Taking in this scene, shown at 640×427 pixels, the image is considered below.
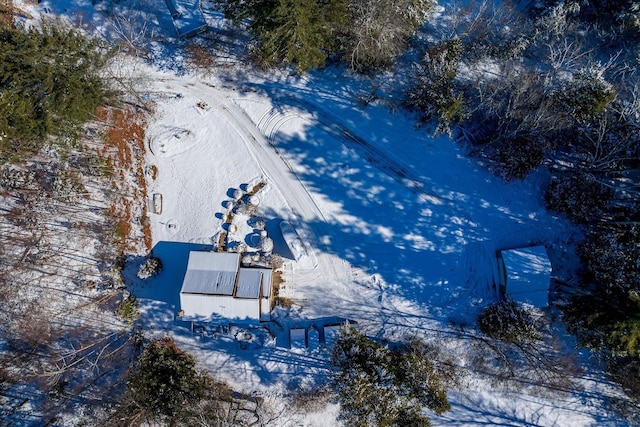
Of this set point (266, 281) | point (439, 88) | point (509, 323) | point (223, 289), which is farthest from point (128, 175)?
point (509, 323)

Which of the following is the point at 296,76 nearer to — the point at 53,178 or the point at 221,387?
the point at 53,178

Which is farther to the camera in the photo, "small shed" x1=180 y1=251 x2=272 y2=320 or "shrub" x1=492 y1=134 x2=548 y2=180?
"shrub" x1=492 y1=134 x2=548 y2=180

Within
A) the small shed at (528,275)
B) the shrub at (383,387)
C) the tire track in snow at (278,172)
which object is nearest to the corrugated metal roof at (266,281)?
the tire track in snow at (278,172)

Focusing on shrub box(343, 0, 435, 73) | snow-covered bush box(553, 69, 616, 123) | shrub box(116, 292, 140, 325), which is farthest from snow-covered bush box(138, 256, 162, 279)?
snow-covered bush box(553, 69, 616, 123)

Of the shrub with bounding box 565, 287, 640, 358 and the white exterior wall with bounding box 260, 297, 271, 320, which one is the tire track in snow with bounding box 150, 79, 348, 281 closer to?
the white exterior wall with bounding box 260, 297, 271, 320

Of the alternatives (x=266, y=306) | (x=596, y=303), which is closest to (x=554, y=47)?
(x=596, y=303)
